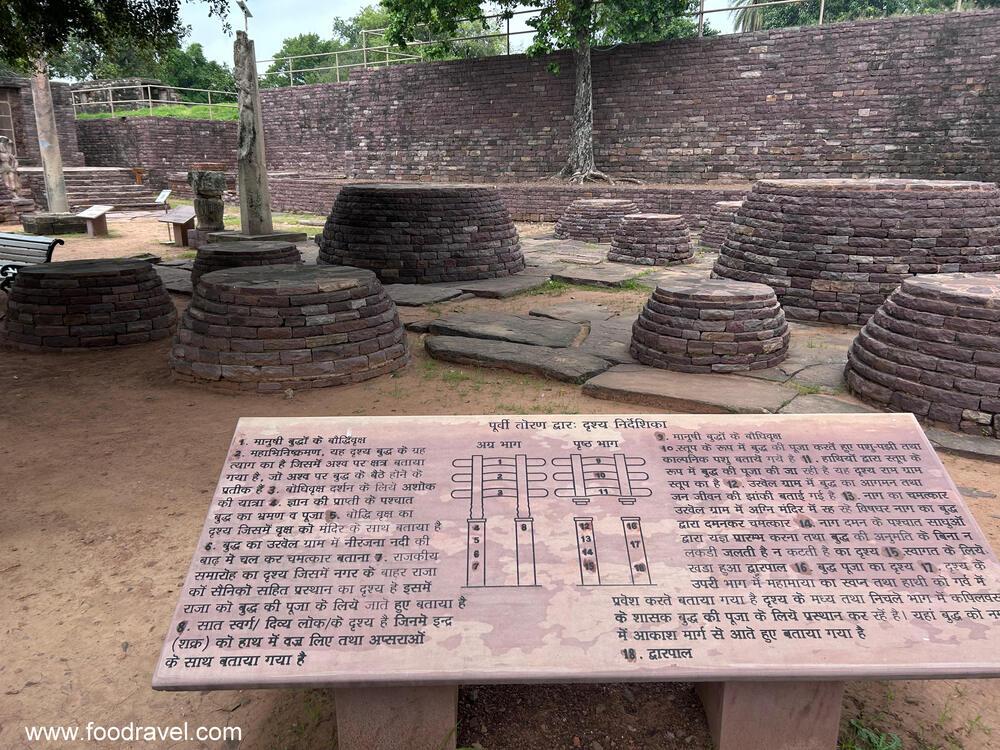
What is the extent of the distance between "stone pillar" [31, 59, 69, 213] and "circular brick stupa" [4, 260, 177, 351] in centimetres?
910

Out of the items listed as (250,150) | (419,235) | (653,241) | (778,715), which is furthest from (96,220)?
(778,715)

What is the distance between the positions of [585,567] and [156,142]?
891 inches

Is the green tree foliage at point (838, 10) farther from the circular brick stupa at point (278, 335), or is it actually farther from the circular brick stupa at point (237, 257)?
the circular brick stupa at point (278, 335)

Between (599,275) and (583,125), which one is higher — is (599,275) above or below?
below

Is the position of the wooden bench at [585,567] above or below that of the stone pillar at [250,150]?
below

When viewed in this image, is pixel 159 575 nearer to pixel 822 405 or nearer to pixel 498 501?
pixel 498 501

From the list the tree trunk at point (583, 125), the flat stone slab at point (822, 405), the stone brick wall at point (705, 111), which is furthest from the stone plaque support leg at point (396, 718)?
the tree trunk at point (583, 125)

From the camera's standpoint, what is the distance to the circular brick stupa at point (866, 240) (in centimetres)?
550

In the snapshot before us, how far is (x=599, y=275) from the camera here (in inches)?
301

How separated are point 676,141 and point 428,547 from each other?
13.9 m

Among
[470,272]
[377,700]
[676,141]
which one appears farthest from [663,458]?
[676,141]

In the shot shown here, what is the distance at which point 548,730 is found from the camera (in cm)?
180

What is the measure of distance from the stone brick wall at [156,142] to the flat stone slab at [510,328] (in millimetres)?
17210

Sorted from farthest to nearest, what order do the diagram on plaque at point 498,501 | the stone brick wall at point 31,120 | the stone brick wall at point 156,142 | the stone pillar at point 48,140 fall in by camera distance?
the stone brick wall at point 156,142
the stone brick wall at point 31,120
the stone pillar at point 48,140
the diagram on plaque at point 498,501
